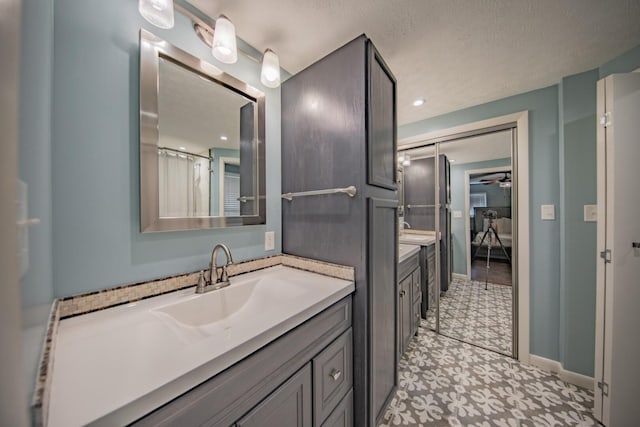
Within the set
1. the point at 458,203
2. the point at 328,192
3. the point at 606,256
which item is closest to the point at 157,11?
the point at 328,192

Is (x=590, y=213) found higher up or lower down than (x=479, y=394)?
higher up

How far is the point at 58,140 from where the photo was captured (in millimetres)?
705

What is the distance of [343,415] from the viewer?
0.95 m

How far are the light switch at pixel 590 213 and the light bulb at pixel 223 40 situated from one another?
8.28 ft

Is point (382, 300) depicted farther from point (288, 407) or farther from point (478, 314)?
point (478, 314)

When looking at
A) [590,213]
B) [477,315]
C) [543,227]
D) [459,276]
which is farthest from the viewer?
[459,276]

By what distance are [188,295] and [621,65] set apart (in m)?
2.92

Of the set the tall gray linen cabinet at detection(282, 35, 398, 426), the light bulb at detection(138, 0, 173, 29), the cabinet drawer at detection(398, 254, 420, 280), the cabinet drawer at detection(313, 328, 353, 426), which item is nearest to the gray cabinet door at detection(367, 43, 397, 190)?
the tall gray linen cabinet at detection(282, 35, 398, 426)

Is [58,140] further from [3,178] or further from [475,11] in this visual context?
[475,11]

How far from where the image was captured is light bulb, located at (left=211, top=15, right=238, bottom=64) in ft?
3.32

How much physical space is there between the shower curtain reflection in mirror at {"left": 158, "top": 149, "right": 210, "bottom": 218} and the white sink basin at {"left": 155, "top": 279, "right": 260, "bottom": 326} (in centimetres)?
39

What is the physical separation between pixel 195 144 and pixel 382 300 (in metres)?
1.31

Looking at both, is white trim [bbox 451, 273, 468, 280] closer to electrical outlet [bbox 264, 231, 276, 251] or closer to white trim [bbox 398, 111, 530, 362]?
white trim [bbox 398, 111, 530, 362]

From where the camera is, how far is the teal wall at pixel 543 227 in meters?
1.68
